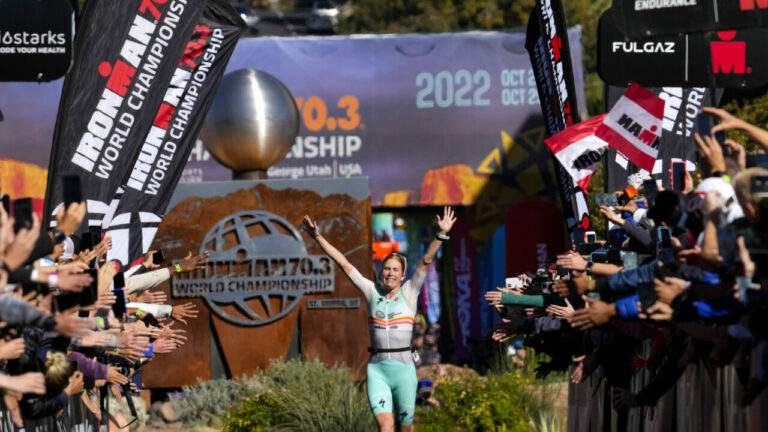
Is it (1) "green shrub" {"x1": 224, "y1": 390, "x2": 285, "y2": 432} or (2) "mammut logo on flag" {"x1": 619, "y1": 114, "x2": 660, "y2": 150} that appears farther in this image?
(1) "green shrub" {"x1": 224, "y1": 390, "x2": 285, "y2": 432}

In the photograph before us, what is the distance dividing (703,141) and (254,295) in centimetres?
A: 1116

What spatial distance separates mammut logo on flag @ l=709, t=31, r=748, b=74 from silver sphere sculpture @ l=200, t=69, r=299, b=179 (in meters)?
9.54

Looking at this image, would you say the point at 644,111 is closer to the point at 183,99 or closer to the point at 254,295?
the point at 183,99

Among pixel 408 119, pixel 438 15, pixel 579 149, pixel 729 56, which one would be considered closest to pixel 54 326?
pixel 729 56

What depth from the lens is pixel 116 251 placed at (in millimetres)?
11062

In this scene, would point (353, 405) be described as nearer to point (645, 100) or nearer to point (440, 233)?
point (440, 233)

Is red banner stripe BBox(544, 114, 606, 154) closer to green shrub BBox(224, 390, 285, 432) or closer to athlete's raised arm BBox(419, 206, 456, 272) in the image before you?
athlete's raised arm BBox(419, 206, 456, 272)

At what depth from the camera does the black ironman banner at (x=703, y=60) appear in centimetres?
839

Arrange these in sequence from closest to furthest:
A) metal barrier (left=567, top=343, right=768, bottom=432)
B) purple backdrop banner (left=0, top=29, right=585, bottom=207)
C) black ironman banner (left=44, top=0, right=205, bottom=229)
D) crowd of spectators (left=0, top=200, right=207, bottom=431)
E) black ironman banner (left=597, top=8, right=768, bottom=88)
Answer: crowd of spectators (left=0, top=200, right=207, bottom=431), metal barrier (left=567, top=343, right=768, bottom=432), black ironman banner (left=597, top=8, right=768, bottom=88), black ironman banner (left=44, top=0, right=205, bottom=229), purple backdrop banner (left=0, top=29, right=585, bottom=207)

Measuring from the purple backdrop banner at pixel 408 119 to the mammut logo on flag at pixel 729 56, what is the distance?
15333 mm

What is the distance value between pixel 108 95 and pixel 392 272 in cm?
304

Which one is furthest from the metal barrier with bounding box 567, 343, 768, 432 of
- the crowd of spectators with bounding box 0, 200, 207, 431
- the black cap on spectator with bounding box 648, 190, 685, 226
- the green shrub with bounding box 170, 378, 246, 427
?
the green shrub with bounding box 170, 378, 246, 427

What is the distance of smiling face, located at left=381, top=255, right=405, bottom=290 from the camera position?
33.9 feet

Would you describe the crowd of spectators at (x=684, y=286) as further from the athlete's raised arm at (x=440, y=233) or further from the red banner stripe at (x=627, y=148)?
the red banner stripe at (x=627, y=148)
